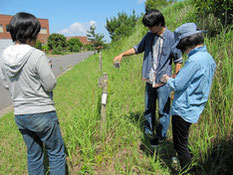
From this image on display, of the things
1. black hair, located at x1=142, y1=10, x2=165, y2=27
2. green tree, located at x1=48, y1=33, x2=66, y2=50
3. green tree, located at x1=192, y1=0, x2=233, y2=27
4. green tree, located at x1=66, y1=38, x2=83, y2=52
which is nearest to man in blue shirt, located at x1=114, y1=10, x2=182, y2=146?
black hair, located at x1=142, y1=10, x2=165, y2=27

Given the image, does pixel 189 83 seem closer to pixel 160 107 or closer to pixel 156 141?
pixel 160 107

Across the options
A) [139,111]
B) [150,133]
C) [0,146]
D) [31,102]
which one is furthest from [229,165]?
[0,146]

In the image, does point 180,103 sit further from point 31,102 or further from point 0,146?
point 0,146

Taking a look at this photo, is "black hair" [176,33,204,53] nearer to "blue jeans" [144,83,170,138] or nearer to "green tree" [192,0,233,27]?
"blue jeans" [144,83,170,138]

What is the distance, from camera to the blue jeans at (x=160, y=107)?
2.04m

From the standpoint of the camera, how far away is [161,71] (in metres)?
2.01

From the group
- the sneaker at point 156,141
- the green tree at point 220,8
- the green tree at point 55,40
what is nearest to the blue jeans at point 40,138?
the sneaker at point 156,141

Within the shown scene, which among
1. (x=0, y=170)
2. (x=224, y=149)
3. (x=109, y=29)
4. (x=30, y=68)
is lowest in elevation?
(x=0, y=170)

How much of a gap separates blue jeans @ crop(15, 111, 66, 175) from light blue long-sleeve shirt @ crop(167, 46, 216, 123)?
1.12 metres

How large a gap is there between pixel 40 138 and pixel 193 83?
1433mm

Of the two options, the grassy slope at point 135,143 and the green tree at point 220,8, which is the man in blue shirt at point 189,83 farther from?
the green tree at point 220,8

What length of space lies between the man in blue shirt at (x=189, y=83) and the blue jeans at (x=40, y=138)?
111 centimetres

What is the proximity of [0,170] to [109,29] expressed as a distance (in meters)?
21.2

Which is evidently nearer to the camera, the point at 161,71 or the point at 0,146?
the point at 161,71
